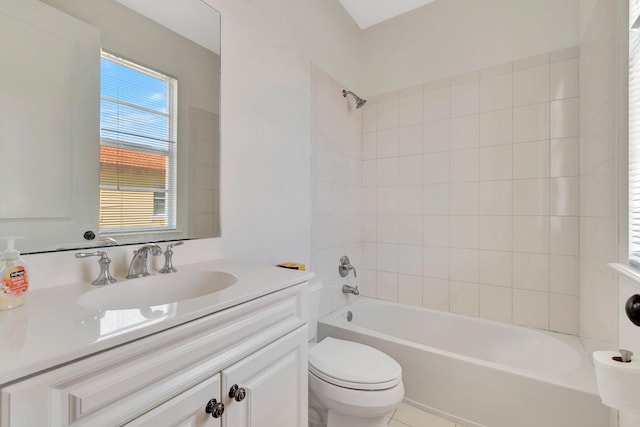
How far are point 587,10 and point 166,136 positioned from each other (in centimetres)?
229

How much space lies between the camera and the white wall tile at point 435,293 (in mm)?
2184

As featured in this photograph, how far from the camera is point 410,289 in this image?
7.66 ft

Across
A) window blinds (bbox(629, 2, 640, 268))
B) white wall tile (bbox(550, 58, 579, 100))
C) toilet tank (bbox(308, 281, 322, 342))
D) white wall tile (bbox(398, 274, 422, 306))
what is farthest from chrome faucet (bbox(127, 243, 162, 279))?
white wall tile (bbox(550, 58, 579, 100))

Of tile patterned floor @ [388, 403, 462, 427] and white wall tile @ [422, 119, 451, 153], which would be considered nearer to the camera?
tile patterned floor @ [388, 403, 462, 427]

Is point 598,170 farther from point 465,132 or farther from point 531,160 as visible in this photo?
point 465,132

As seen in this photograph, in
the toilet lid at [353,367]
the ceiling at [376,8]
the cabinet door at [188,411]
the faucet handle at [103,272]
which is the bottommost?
the toilet lid at [353,367]

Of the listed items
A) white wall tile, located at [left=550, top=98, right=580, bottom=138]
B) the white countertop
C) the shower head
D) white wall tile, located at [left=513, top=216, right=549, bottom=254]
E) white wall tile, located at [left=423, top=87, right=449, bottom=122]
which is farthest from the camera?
the shower head

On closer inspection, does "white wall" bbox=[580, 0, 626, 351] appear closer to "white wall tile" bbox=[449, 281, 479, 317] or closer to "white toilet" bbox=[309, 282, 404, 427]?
"white wall tile" bbox=[449, 281, 479, 317]

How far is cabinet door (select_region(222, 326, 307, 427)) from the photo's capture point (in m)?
0.75

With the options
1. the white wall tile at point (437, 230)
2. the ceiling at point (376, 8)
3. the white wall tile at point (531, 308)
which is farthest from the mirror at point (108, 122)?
the white wall tile at point (531, 308)

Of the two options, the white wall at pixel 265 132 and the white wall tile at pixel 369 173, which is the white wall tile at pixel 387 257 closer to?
the white wall tile at pixel 369 173

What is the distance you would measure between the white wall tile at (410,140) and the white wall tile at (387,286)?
1030 mm

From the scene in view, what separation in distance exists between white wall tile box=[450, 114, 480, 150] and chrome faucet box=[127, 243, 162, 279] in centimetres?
206

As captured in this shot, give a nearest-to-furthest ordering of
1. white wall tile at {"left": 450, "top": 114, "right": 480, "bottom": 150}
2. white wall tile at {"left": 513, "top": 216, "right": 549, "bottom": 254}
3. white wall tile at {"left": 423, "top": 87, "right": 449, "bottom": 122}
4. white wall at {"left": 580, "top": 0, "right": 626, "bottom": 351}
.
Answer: white wall at {"left": 580, "top": 0, "right": 626, "bottom": 351} → white wall tile at {"left": 513, "top": 216, "right": 549, "bottom": 254} → white wall tile at {"left": 450, "top": 114, "right": 480, "bottom": 150} → white wall tile at {"left": 423, "top": 87, "right": 449, "bottom": 122}
